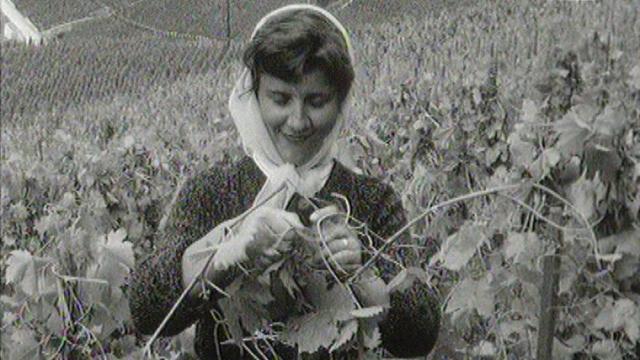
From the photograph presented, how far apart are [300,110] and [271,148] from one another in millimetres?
88

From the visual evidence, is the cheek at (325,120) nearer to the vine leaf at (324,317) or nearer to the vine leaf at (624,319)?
the vine leaf at (324,317)

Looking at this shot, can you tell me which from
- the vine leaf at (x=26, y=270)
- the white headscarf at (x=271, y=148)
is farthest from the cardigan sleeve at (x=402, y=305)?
the vine leaf at (x=26, y=270)

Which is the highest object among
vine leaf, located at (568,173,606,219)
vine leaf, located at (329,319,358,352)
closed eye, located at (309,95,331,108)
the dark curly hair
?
the dark curly hair

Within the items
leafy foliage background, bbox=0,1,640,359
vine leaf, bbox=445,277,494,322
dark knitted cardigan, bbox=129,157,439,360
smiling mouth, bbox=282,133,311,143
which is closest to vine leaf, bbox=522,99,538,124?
leafy foliage background, bbox=0,1,640,359

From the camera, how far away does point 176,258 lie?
6.67 ft

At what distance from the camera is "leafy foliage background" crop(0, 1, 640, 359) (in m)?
2.15

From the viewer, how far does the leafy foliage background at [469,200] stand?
7.07ft

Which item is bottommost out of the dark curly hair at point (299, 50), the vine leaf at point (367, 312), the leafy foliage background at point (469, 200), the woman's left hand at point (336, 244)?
the leafy foliage background at point (469, 200)

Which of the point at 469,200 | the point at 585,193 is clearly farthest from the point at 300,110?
the point at 469,200

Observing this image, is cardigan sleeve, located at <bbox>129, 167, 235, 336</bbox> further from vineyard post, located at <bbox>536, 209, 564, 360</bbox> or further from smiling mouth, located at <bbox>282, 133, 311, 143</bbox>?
vineyard post, located at <bbox>536, 209, 564, 360</bbox>

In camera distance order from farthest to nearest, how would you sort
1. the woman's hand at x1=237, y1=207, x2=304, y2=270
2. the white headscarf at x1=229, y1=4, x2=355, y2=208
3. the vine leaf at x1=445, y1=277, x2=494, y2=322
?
the vine leaf at x1=445, y1=277, x2=494, y2=322 → the white headscarf at x1=229, y1=4, x2=355, y2=208 → the woman's hand at x1=237, y1=207, x2=304, y2=270

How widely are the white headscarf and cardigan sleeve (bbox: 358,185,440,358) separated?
12 cm

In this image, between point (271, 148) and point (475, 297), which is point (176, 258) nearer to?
point (271, 148)

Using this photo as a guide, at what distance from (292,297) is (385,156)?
353 cm
